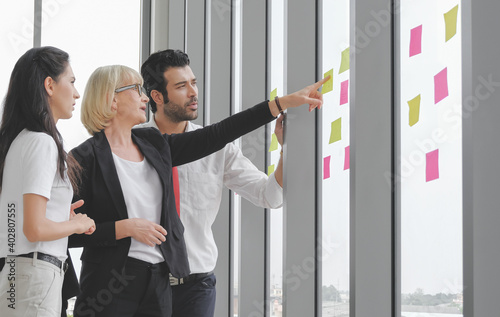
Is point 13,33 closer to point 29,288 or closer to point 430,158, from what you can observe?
point 29,288

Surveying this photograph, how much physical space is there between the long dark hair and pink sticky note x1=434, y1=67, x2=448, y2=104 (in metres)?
0.99

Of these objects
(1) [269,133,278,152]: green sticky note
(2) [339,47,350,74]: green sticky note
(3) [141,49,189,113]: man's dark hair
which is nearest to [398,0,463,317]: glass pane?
(2) [339,47,350,74]: green sticky note

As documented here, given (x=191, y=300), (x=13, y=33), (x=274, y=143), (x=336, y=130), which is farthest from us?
(x=13, y=33)

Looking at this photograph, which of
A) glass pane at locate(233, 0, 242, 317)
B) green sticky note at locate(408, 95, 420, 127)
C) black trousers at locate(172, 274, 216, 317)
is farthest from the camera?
glass pane at locate(233, 0, 242, 317)

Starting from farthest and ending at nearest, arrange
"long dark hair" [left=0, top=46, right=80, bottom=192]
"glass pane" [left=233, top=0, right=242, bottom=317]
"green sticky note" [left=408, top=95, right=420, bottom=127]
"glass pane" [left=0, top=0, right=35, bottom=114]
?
"glass pane" [left=0, top=0, right=35, bottom=114] < "glass pane" [left=233, top=0, right=242, bottom=317] < "long dark hair" [left=0, top=46, right=80, bottom=192] < "green sticky note" [left=408, top=95, right=420, bottom=127]

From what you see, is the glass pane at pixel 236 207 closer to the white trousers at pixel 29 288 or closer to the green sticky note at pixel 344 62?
the green sticky note at pixel 344 62

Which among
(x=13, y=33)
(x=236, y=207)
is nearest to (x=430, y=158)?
(x=236, y=207)

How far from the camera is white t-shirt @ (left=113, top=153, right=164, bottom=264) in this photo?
180 centimetres

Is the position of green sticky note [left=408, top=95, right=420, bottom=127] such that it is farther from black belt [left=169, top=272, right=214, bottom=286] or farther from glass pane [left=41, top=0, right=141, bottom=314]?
glass pane [left=41, top=0, right=141, bottom=314]

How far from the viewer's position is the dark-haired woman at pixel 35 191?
60.4 inches

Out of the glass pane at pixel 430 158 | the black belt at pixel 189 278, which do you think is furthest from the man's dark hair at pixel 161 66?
the glass pane at pixel 430 158

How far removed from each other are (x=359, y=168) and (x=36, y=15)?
249 centimetres

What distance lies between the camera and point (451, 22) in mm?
1358

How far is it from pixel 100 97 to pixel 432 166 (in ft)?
3.55
